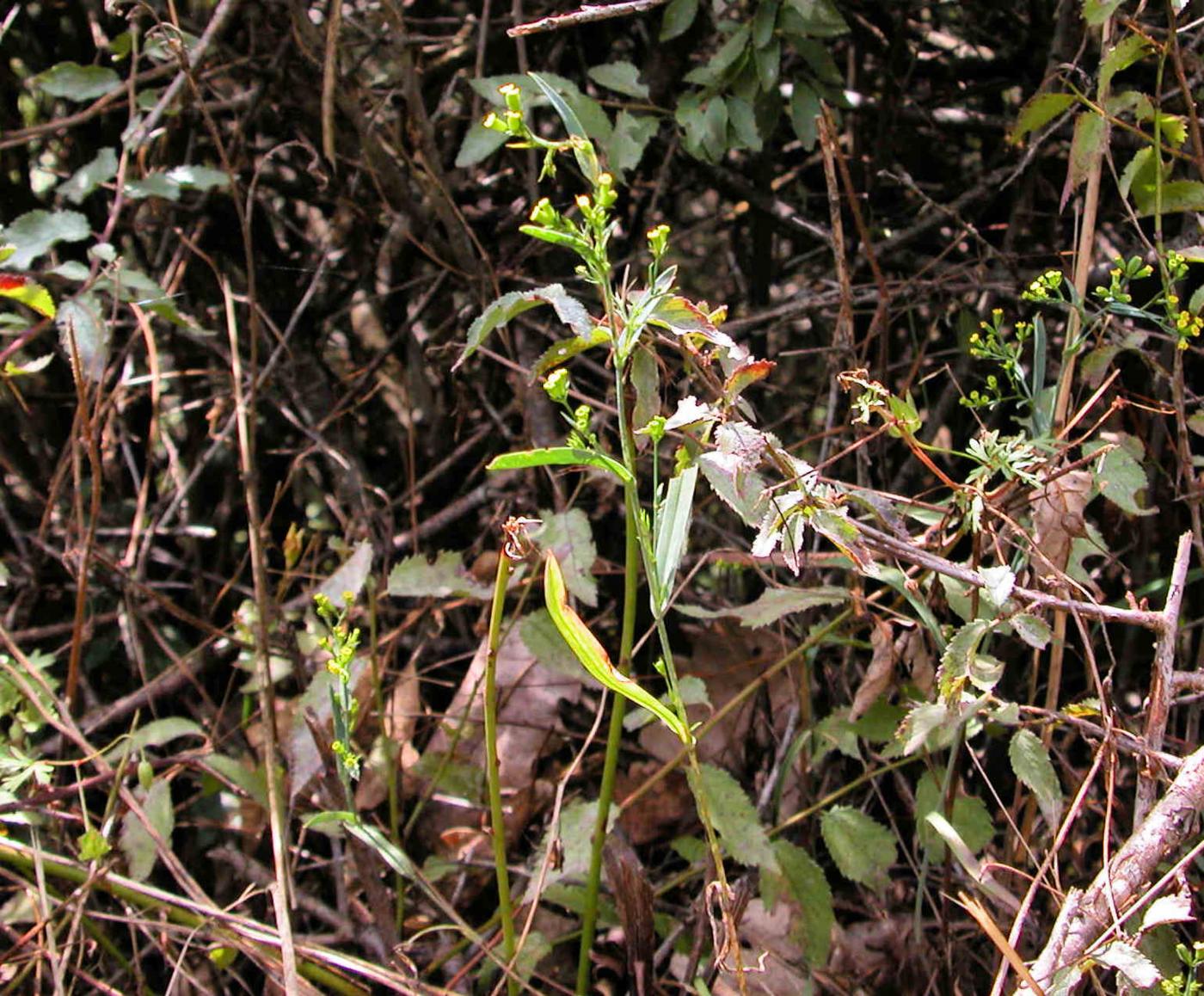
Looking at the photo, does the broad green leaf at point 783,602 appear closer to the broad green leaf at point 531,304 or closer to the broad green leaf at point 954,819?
the broad green leaf at point 954,819

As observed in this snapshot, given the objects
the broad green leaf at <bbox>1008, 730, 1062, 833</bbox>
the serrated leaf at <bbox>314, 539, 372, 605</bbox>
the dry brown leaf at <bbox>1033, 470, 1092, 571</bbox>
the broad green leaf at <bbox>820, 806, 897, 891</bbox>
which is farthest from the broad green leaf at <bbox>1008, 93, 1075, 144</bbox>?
the serrated leaf at <bbox>314, 539, 372, 605</bbox>

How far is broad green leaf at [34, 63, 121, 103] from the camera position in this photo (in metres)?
1.59

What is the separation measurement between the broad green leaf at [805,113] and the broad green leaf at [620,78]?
0.19m

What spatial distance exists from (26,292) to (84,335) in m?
0.11

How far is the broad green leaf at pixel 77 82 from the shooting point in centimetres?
159

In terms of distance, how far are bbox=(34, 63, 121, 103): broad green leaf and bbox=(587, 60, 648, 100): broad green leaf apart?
2.09 feet

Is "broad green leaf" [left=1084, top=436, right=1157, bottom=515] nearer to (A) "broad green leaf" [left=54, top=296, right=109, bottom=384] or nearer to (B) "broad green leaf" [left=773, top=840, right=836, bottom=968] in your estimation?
(B) "broad green leaf" [left=773, top=840, right=836, bottom=968]

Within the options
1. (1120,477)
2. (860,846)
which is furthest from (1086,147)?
(860,846)

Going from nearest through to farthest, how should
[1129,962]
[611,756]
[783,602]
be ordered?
[1129,962] < [611,756] < [783,602]

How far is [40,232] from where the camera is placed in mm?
1491

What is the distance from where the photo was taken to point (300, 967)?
1.22 meters

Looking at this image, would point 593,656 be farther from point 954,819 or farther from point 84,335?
point 84,335

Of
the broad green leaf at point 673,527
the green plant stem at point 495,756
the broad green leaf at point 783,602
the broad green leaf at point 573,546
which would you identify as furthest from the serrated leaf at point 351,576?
the broad green leaf at point 673,527

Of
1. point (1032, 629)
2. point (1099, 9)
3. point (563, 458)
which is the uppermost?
point (1099, 9)
